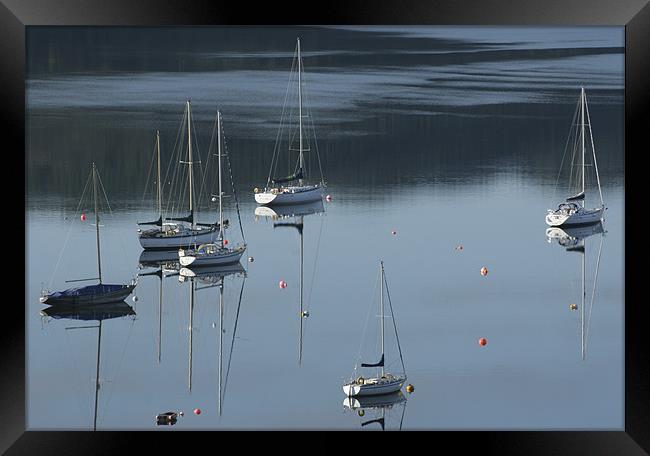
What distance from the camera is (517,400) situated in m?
16.1

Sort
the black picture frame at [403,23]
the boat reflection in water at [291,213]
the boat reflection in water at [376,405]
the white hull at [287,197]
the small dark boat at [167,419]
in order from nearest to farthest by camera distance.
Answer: the black picture frame at [403,23]
the small dark boat at [167,419]
the boat reflection in water at [376,405]
the boat reflection in water at [291,213]
the white hull at [287,197]

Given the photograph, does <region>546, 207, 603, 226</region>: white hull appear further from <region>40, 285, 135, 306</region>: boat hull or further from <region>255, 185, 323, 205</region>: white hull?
<region>40, 285, 135, 306</region>: boat hull

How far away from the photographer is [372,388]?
16.0 m

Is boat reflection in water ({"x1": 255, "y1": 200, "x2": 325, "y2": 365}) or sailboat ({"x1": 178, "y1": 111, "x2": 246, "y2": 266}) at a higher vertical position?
boat reflection in water ({"x1": 255, "y1": 200, "x2": 325, "y2": 365})

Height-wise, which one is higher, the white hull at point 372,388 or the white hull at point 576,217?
the white hull at point 576,217

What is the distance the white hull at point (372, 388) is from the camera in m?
15.9

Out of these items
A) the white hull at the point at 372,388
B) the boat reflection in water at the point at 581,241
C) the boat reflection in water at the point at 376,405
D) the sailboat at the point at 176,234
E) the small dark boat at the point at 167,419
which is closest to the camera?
the small dark boat at the point at 167,419

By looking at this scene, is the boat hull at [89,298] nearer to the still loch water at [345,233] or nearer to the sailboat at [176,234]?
the still loch water at [345,233]

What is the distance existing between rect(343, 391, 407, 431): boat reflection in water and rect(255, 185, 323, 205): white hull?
45.0 ft

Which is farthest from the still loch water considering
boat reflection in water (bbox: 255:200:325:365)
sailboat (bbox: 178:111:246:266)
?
sailboat (bbox: 178:111:246:266)

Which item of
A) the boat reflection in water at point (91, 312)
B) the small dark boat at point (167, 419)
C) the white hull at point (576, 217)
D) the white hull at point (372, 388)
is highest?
the white hull at point (576, 217)

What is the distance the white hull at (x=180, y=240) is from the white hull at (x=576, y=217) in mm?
6434

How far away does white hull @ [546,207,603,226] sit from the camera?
26719 millimetres

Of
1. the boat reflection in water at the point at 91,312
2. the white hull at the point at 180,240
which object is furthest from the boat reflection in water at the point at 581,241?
the boat reflection in water at the point at 91,312
